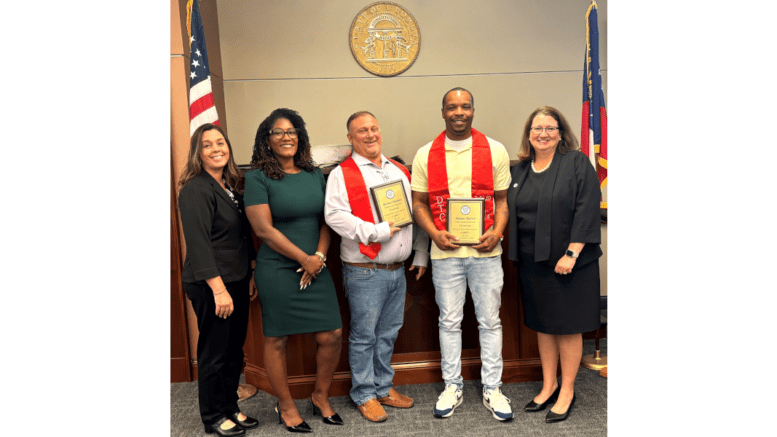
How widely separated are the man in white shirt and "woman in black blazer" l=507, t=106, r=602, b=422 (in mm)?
613

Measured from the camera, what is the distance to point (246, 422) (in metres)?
2.57

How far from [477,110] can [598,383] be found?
260 centimetres

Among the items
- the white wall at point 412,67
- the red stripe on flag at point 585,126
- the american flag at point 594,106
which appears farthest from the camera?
the white wall at point 412,67

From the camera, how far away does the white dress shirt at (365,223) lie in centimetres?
242

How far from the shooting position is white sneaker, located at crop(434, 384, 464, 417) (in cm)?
261

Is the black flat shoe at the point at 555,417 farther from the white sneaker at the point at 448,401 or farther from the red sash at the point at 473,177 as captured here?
the red sash at the point at 473,177

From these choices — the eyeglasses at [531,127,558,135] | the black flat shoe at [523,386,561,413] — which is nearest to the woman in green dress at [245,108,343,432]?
the black flat shoe at [523,386,561,413]

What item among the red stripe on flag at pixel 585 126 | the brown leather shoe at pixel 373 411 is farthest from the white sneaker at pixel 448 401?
the red stripe on flag at pixel 585 126

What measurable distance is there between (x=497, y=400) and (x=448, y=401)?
0.89 feet

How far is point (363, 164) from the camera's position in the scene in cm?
252

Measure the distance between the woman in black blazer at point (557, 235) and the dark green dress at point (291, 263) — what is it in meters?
1.07
